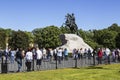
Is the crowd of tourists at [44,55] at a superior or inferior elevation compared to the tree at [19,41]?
inferior

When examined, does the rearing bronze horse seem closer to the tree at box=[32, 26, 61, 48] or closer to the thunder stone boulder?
the tree at box=[32, 26, 61, 48]

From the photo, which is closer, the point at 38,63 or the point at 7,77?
the point at 7,77

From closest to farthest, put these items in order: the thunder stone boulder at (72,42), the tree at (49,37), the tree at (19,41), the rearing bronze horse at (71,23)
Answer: the thunder stone boulder at (72,42), the rearing bronze horse at (71,23), the tree at (19,41), the tree at (49,37)

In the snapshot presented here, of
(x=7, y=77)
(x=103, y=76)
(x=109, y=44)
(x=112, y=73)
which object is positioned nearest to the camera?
(x=7, y=77)

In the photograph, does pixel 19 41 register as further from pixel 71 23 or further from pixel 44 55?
pixel 44 55

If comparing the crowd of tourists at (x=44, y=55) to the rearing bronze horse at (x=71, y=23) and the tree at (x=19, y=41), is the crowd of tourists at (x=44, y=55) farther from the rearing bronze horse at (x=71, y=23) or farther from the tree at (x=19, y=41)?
the tree at (x=19, y=41)

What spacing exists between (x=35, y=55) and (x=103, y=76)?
19.3ft

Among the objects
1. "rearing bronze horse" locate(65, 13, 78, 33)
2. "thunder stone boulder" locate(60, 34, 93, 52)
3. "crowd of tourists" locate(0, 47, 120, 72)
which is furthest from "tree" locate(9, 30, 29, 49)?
"crowd of tourists" locate(0, 47, 120, 72)

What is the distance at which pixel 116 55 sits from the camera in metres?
44.6

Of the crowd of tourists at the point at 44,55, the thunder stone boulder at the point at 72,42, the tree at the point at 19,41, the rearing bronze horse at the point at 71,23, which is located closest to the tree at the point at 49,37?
the tree at the point at 19,41

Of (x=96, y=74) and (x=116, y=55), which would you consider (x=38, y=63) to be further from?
(x=116, y=55)

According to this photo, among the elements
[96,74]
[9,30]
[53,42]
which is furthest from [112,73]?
[9,30]

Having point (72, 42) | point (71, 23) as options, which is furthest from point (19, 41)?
point (72, 42)

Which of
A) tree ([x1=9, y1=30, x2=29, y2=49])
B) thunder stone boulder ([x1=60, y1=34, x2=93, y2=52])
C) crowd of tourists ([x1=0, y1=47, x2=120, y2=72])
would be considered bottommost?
crowd of tourists ([x1=0, y1=47, x2=120, y2=72])
